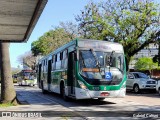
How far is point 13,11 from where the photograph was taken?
10.7 meters

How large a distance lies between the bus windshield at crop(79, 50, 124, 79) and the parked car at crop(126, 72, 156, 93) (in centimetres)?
1050

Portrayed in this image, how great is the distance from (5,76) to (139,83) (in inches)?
535

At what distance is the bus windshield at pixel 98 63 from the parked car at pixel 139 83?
34.5 ft

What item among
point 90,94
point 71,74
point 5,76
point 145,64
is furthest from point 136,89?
point 145,64

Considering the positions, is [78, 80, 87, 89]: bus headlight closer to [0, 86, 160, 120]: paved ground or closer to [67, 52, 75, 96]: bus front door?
[67, 52, 75, 96]: bus front door

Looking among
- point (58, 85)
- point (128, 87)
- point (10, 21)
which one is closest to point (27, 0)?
point (10, 21)

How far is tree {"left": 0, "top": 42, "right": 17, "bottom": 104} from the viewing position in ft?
55.2

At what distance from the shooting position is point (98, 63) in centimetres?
1694

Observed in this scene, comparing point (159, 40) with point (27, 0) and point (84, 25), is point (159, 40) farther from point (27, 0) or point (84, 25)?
point (27, 0)

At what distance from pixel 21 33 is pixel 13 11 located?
13.1ft

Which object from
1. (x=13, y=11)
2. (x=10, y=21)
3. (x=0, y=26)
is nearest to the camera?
(x=13, y=11)

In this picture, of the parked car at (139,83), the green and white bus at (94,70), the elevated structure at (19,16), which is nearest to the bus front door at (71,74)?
the green and white bus at (94,70)

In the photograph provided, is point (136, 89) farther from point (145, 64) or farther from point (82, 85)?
point (145, 64)

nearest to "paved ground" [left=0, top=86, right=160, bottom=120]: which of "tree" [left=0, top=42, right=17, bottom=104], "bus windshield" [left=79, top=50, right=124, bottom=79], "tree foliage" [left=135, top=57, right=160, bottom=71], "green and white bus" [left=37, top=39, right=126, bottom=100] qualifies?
"green and white bus" [left=37, top=39, right=126, bottom=100]
